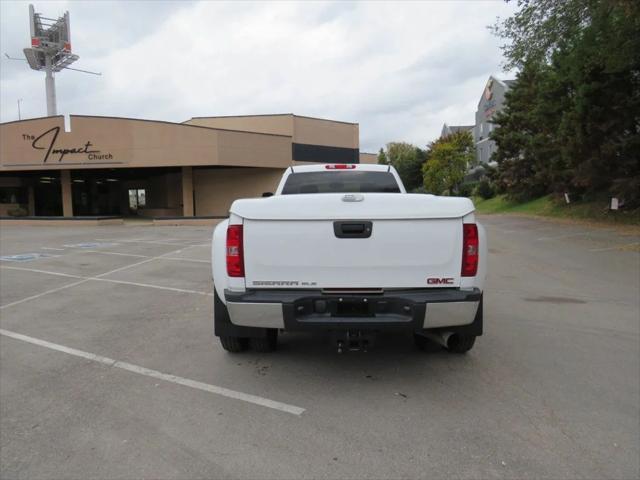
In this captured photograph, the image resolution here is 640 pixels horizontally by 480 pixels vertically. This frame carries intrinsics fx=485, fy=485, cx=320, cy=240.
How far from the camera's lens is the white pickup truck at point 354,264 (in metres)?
3.69

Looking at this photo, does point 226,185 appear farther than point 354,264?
Yes

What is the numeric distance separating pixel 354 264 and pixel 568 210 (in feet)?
86.7

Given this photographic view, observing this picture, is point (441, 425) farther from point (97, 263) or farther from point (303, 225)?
point (97, 263)

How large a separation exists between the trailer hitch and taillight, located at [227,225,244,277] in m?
0.91

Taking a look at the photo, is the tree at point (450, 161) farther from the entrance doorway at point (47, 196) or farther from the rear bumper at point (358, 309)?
the rear bumper at point (358, 309)

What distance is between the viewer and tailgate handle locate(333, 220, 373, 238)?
3719mm

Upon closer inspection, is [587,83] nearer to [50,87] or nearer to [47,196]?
[47,196]

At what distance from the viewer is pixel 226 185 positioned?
121ft

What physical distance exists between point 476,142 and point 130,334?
62.8m

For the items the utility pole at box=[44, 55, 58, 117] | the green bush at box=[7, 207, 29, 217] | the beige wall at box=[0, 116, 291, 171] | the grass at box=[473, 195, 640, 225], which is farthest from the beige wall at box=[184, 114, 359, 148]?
the utility pole at box=[44, 55, 58, 117]

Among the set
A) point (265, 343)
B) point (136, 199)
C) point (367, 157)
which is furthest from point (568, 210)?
point (136, 199)

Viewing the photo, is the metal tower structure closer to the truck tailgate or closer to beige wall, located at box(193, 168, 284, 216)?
beige wall, located at box(193, 168, 284, 216)

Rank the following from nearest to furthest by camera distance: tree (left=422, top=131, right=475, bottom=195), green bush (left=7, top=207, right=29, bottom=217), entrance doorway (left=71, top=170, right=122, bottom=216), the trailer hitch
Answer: the trailer hitch
green bush (left=7, top=207, right=29, bottom=217)
entrance doorway (left=71, top=170, right=122, bottom=216)
tree (left=422, top=131, right=475, bottom=195)

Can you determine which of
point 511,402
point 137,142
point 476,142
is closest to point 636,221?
point 511,402
